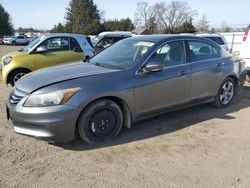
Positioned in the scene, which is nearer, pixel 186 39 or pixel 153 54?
pixel 153 54

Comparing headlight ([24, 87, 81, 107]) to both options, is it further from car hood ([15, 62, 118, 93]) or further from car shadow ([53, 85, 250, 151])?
car shadow ([53, 85, 250, 151])

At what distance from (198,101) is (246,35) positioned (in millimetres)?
3968

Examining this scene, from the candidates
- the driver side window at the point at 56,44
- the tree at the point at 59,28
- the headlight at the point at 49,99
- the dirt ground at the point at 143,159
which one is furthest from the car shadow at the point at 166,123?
the tree at the point at 59,28

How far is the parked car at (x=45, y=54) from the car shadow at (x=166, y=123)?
12.1 feet

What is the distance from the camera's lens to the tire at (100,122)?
3.94 m

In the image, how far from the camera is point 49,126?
3674 millimetres

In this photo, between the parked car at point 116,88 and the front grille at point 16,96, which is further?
the front grille at point 16,96

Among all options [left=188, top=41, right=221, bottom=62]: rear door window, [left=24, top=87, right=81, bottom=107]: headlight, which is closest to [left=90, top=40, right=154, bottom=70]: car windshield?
[left=188, top=41, right=221, bottom=62]: rear door window

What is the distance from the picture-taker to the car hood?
3922mm

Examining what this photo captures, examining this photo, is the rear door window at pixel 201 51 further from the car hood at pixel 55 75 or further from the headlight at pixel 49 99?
the headlight at pixel 49 99

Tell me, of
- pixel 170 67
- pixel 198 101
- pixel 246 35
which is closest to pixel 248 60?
pixel 246 35

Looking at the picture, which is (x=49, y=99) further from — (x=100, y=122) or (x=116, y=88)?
(x=116, y=88)

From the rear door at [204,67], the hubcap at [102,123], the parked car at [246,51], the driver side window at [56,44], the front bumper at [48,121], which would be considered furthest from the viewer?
the driver side window at [56,44]

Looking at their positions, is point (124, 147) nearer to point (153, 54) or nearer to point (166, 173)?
point (166, 173)
